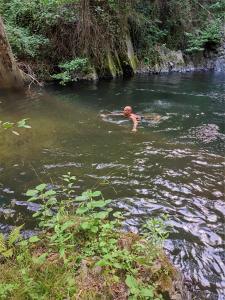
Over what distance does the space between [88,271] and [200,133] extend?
5.47 metres

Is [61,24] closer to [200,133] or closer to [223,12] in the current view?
[200,133]

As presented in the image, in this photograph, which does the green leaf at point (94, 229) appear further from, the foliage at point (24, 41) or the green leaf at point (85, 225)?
the foliage at point (24, 41)

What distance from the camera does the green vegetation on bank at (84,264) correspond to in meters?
2.88

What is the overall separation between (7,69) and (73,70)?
376 centimetres

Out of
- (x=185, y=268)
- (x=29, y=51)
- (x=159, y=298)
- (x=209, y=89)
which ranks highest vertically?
(x=29, y=51)

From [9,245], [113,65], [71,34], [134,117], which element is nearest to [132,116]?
[134,117]

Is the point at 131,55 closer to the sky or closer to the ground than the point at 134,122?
closer to the sky

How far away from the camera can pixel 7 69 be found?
35.5 ft

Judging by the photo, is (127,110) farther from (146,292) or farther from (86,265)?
(146,292)

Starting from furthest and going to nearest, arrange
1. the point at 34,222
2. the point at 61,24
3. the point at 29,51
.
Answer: the point at 61,24, the point at 29,51, the point at 34,222

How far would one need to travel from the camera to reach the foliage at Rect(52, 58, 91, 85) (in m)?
13.3

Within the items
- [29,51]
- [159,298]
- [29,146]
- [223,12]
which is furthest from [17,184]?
[223,12]

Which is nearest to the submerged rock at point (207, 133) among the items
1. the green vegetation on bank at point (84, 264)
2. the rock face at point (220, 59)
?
the green vegetation on bank at point (84, 264)

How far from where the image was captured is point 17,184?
5477mm
